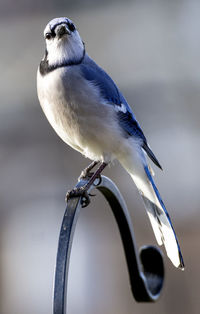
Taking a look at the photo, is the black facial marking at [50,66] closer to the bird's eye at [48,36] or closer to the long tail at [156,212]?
the bird's eye at [48,36]

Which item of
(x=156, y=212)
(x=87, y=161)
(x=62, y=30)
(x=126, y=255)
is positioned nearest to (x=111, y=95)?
(x=62, y=30)

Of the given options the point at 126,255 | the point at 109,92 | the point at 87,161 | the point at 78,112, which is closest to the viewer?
the point at 126,255

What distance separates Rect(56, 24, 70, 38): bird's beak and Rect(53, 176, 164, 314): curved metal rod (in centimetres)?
58

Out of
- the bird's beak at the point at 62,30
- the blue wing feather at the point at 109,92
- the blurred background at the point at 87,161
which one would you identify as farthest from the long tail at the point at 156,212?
the blurred background at the point at 87,161

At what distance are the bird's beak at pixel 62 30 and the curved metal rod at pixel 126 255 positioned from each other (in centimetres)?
58

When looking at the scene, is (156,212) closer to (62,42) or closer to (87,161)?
(62,42)

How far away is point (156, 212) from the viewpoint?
1985 mm

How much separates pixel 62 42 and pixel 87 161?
2.40m

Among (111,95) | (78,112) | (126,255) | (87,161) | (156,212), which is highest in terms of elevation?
(87,161)

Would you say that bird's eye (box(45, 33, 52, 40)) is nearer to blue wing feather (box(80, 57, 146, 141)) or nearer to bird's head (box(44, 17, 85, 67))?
bird's head (box(44, 17, 85, 67))

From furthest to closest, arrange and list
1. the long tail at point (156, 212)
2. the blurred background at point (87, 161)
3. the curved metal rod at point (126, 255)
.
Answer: the blurred background at point (87, 161), the long tail at point (156, 212), the curved metal rod at point (126, 255)

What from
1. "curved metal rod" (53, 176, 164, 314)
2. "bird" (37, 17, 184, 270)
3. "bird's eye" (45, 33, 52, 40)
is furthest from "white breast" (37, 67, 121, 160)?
"curved metal rod" (53, 176, 164, 314)

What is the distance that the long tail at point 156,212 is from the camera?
1.79m

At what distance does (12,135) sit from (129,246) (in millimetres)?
3260
